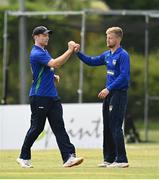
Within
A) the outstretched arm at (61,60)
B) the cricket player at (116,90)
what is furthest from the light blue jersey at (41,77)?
the cricket player at (116,90)

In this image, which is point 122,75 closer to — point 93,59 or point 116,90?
point 116,90

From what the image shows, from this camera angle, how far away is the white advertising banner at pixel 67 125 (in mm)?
21578

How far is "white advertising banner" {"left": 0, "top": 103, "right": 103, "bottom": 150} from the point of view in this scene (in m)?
21.6

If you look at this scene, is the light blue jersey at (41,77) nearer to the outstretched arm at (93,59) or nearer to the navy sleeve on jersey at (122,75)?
the outstretched arm at (93,59)

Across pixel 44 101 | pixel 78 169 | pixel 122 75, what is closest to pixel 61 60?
pixel 44 101

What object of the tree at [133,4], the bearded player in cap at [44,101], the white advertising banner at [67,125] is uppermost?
the tree at [133,4]

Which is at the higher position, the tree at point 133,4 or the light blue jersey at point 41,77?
the tree at point 133,4

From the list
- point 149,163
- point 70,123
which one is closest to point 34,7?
point 70,123

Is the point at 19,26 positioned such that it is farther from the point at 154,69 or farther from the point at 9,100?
the point at 154,69

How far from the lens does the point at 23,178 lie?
42.8 feet

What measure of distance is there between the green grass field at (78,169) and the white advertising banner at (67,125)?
2735 mm

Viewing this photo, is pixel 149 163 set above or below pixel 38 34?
below

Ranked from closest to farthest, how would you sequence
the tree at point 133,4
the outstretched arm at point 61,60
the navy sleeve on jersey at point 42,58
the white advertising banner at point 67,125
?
the outstretched arm at point 61,60, the navy sleeve on jersey at point 42,58, the white advertising banner at point 67,125, the tree at point 133,4

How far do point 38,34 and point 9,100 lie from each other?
1787 cm
